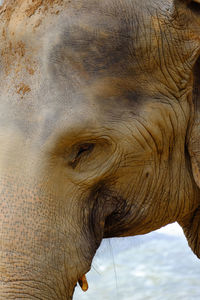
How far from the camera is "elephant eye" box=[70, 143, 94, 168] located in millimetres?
2141

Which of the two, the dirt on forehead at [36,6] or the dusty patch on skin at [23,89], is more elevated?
the dirt on forehead at [36,6]

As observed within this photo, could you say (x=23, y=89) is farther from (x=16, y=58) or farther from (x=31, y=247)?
(x=31, y=247)

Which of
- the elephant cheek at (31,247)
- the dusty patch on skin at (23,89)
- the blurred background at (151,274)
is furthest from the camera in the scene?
the blurred background at (151,274)

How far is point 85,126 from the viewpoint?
212 centimetres

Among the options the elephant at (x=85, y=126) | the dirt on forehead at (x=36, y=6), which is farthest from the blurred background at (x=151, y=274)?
the dirt on forehead at (x=36, y=6)

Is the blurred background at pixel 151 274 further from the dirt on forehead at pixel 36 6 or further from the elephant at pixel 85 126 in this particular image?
the dirt on forehead at pixel 36 6

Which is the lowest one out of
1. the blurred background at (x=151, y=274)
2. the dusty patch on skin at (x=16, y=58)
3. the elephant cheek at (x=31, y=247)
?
the blurred background at (x=151, y=274)

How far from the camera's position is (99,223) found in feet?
7.34

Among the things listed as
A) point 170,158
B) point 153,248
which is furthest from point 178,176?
point 153,248

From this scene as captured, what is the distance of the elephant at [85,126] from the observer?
2023mm

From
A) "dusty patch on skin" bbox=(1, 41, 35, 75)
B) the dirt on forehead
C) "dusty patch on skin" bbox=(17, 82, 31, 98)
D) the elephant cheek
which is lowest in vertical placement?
the elephant cheek

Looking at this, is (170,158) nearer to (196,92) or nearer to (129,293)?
(196,92)

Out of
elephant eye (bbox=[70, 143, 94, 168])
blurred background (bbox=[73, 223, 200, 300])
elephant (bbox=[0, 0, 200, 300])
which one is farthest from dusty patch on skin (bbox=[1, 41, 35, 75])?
blurred background (bbox=[73, 223, 200, 300])

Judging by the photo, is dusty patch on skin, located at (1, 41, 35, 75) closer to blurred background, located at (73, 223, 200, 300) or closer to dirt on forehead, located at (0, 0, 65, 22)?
dirt on forehead, located at (0, 0, 65, 22)
